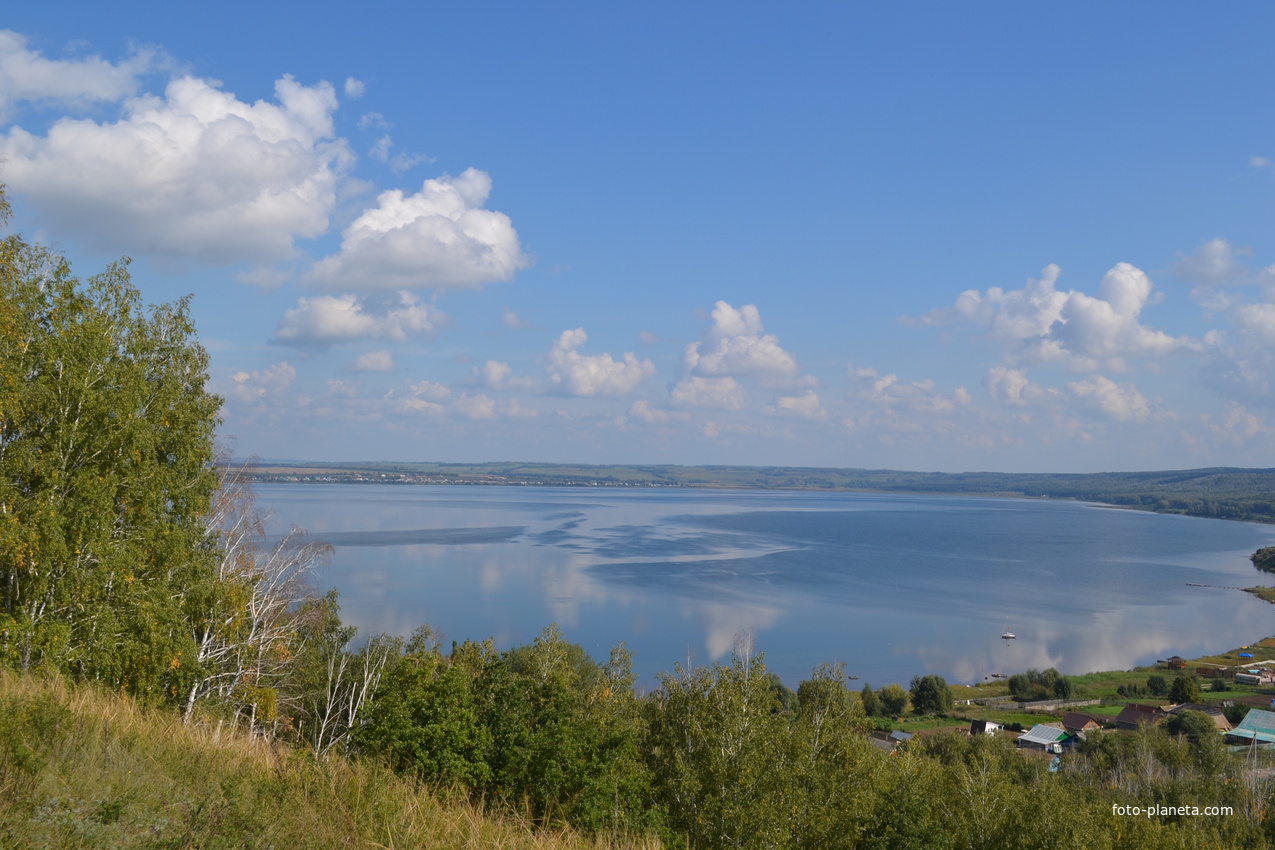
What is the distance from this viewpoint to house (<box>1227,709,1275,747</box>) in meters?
38.2

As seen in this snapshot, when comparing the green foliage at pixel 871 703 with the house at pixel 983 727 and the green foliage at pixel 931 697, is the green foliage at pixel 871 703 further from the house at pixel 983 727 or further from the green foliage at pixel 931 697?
the house at pixel 983 727

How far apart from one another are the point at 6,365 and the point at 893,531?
138325 mm

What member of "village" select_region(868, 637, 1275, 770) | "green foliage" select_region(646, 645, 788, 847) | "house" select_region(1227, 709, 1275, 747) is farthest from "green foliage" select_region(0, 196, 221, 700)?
"house" select_region(1227, 709, 1275, 747)


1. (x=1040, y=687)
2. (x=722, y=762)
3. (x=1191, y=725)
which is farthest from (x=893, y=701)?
(x=722, y=762)

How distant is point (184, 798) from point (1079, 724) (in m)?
42.7

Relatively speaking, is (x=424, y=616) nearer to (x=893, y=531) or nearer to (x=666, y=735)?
(x=666, y=735)

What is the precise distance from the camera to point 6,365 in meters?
9.92

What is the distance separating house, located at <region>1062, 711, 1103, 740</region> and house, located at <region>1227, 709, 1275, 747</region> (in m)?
6.52

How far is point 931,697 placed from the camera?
1703 inches

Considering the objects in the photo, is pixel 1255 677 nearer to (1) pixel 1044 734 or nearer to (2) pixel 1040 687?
(2) pixel 1040 687

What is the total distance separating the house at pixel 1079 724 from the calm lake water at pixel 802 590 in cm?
1122

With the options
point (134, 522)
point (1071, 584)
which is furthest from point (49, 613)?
point (1071, 584)

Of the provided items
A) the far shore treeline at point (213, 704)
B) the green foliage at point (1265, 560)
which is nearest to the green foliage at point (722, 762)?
the far shore treeline at point (213, 704)

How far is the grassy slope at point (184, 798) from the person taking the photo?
3.84 metres
